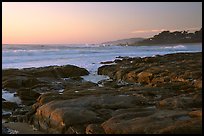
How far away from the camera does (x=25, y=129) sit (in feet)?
29.1

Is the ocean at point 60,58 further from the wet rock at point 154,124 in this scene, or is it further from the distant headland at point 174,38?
the distant headland at point 174,38

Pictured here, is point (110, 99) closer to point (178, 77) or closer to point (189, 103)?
point (189, 103)

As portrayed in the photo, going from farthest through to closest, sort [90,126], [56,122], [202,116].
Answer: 1. [56,122]
2. [90,126]
3. [202,116]

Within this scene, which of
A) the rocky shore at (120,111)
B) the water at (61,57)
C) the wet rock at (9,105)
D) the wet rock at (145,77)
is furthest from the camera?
the water at (61,57)

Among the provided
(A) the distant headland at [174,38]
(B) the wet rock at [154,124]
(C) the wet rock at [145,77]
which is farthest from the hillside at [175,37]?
(B) the wet rock at [154,124]

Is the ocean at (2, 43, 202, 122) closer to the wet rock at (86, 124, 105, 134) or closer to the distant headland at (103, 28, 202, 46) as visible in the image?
the wet rock at (86, 124, 105, 134)

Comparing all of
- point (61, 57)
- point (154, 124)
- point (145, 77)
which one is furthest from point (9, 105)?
point (61, 57)

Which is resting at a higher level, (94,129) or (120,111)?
(120,111)

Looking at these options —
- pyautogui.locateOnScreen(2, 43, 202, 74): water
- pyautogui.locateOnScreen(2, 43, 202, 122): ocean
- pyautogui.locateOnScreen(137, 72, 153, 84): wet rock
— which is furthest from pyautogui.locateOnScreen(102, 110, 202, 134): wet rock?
pyautogui.locateOnScreen(2, 43, 202, 74): water

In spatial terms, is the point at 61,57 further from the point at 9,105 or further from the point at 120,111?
the point at 120,111

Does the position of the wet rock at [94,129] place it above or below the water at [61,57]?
below

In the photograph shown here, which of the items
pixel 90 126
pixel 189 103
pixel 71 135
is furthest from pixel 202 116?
pixel 71 135

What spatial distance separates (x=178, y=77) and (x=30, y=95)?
5703mm

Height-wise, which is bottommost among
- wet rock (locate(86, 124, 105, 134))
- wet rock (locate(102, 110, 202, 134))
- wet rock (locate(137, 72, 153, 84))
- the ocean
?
wet rock (locate(86, 124, 105, 134))
